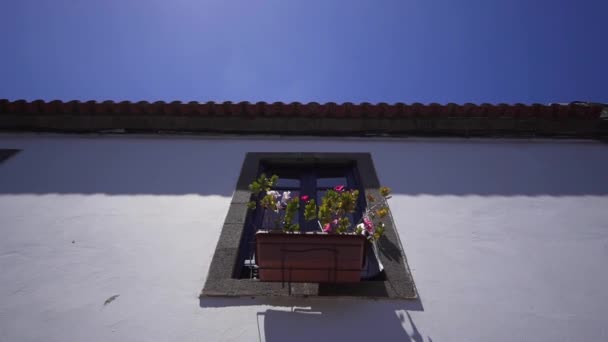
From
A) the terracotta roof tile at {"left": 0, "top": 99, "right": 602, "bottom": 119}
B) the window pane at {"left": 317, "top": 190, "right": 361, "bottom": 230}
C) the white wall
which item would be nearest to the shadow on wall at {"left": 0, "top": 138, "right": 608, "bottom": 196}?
the white wall

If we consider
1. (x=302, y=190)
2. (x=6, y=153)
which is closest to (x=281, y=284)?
(x=302, y=190)

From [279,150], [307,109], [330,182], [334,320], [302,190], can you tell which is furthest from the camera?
[307,109]

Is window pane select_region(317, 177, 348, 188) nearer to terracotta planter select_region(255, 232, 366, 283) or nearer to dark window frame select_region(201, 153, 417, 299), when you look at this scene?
dark window frame select_region(201, 153, 417, 299)

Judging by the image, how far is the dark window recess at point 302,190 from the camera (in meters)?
3.11

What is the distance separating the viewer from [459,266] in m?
2.97

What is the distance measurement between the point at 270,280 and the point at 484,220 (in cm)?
189

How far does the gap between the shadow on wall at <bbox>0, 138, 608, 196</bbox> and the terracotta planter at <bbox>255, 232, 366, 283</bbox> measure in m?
1.37

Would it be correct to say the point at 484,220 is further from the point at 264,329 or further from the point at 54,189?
the point at 54,189

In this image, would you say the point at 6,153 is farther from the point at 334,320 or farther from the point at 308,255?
the point at 334,320

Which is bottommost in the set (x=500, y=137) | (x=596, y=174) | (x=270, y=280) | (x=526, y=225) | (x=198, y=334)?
(x=198, y=334)

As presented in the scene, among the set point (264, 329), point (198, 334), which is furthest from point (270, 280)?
point (198, 334)

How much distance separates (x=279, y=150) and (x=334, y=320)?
7.74 feet

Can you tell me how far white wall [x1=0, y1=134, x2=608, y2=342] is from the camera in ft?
8.23

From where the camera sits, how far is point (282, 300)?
103 inches
